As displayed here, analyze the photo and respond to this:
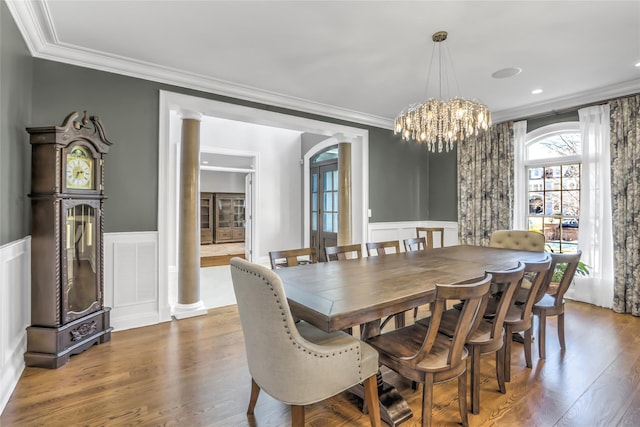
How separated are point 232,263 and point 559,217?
466 centimetres

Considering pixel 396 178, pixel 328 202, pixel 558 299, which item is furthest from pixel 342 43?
pixel 328 202

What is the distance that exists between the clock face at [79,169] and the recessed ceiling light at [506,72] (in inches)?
160

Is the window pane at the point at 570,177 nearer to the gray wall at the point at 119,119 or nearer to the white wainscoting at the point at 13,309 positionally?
the gray wall at the point at 119,119

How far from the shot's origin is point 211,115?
150 inches

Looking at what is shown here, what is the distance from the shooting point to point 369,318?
62.2 inches

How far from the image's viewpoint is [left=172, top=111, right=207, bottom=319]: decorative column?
363cm

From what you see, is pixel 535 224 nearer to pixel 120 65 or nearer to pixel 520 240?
pixel 520 240

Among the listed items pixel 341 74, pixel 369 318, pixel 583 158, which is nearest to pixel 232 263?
pixel 369 318

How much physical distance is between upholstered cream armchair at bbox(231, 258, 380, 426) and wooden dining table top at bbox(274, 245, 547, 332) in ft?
0.52

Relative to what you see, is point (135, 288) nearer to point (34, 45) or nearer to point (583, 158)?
point (34, 45)

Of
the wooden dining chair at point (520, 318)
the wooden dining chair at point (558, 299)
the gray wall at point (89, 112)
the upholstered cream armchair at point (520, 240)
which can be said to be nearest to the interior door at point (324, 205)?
the gray wall at point (89, 112)

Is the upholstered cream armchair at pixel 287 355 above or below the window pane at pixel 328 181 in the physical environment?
below

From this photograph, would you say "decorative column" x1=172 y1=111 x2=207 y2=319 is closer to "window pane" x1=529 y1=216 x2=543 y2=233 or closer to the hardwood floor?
the hardwood floor

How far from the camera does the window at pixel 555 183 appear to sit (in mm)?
4242
